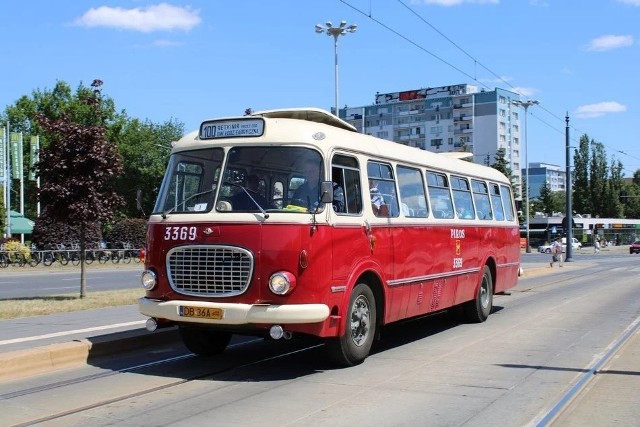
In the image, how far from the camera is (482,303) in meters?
13.6

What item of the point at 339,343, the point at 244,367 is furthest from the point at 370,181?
the point at 244,367

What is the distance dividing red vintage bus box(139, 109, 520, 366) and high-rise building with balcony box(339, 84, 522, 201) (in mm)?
116867

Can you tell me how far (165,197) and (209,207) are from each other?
876 millimetres

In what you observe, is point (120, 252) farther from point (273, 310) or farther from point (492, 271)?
point (273, 310)

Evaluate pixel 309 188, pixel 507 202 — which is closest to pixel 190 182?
pixel 309 188

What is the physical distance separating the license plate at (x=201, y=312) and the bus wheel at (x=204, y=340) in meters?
1.19

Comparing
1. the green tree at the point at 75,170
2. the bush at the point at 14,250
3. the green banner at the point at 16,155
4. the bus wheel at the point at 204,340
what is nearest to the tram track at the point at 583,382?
the bus wheel at the point at 204,340

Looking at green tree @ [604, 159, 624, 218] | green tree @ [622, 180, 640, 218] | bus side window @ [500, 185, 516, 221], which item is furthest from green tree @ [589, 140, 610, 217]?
bus side window @ [500, 185, 516, 221]

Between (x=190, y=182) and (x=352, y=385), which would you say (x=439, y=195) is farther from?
(x=352, y=385)

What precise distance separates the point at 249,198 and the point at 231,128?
102 cm

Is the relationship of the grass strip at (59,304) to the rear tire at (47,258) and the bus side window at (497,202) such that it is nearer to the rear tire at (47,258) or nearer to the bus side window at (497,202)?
the bus side window at (497,202)

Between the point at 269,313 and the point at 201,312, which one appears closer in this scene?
the point at 269,313

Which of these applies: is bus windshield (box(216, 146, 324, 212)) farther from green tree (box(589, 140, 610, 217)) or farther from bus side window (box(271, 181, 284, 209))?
green tree (box(589, 140, 610, 217))

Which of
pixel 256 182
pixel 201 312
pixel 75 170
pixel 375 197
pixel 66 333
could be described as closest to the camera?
pixel 201 312
